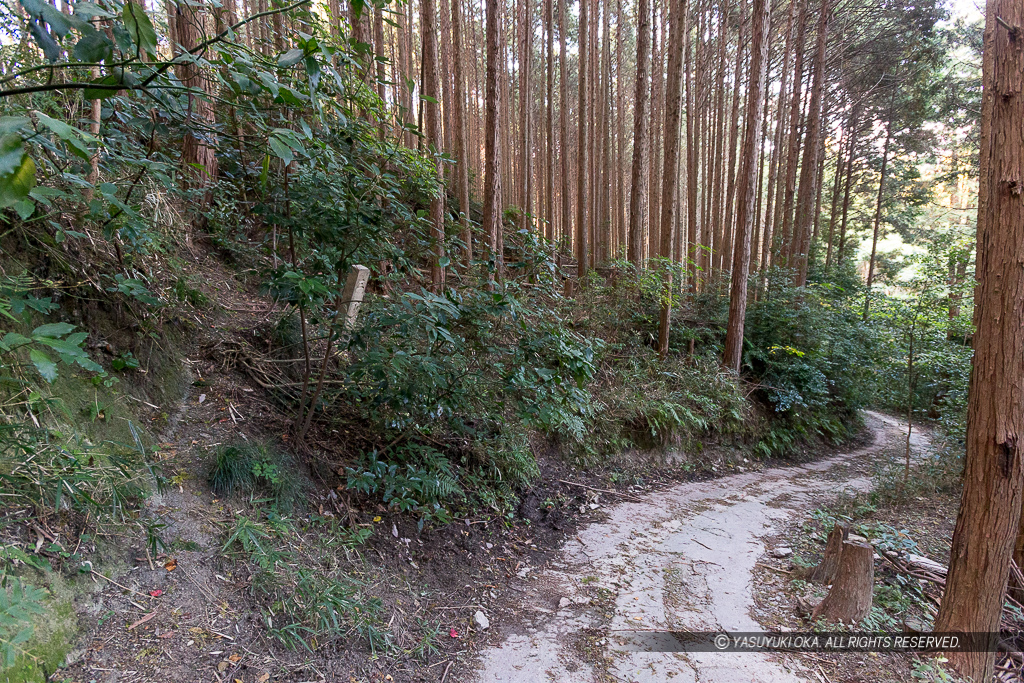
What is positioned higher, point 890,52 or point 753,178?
point 890,52

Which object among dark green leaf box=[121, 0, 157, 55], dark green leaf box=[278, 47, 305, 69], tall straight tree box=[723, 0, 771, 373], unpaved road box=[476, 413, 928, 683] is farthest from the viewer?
tall straight tree box=[723, 0, 771, 373]

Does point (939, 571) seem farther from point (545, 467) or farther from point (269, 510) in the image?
point (269, 510)

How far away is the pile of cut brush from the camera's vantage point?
11.4 feet

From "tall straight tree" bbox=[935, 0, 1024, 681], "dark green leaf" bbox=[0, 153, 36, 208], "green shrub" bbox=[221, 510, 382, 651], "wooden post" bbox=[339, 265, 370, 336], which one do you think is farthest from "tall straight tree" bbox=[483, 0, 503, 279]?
"dark green leaf" bbox=[0, 153, 36, 208]

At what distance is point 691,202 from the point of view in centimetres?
1302

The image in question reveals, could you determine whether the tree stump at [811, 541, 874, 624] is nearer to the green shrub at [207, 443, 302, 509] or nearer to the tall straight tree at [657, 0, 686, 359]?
the green shrub at [207, 443, 302, 509]

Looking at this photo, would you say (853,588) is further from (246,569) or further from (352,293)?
(352,293)

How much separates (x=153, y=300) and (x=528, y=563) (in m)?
3.52

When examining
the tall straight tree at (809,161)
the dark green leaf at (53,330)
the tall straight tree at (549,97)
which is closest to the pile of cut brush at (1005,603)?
the dark green leaf at (53,330)

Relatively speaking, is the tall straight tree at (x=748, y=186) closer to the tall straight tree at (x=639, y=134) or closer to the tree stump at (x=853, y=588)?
the tall straight tree at (x=639, y=134)

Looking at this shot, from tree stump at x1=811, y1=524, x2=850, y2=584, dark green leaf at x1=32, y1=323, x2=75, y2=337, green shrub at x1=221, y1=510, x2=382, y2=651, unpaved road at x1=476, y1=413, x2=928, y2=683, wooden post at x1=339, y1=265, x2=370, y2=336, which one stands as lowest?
unpaved road at x1=476, y1=413, x2=928, y2=683

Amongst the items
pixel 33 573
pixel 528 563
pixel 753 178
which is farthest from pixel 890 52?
pixel 33 573

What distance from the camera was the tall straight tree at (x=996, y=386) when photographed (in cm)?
289

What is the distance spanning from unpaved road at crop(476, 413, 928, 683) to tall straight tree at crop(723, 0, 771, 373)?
13.5ft
